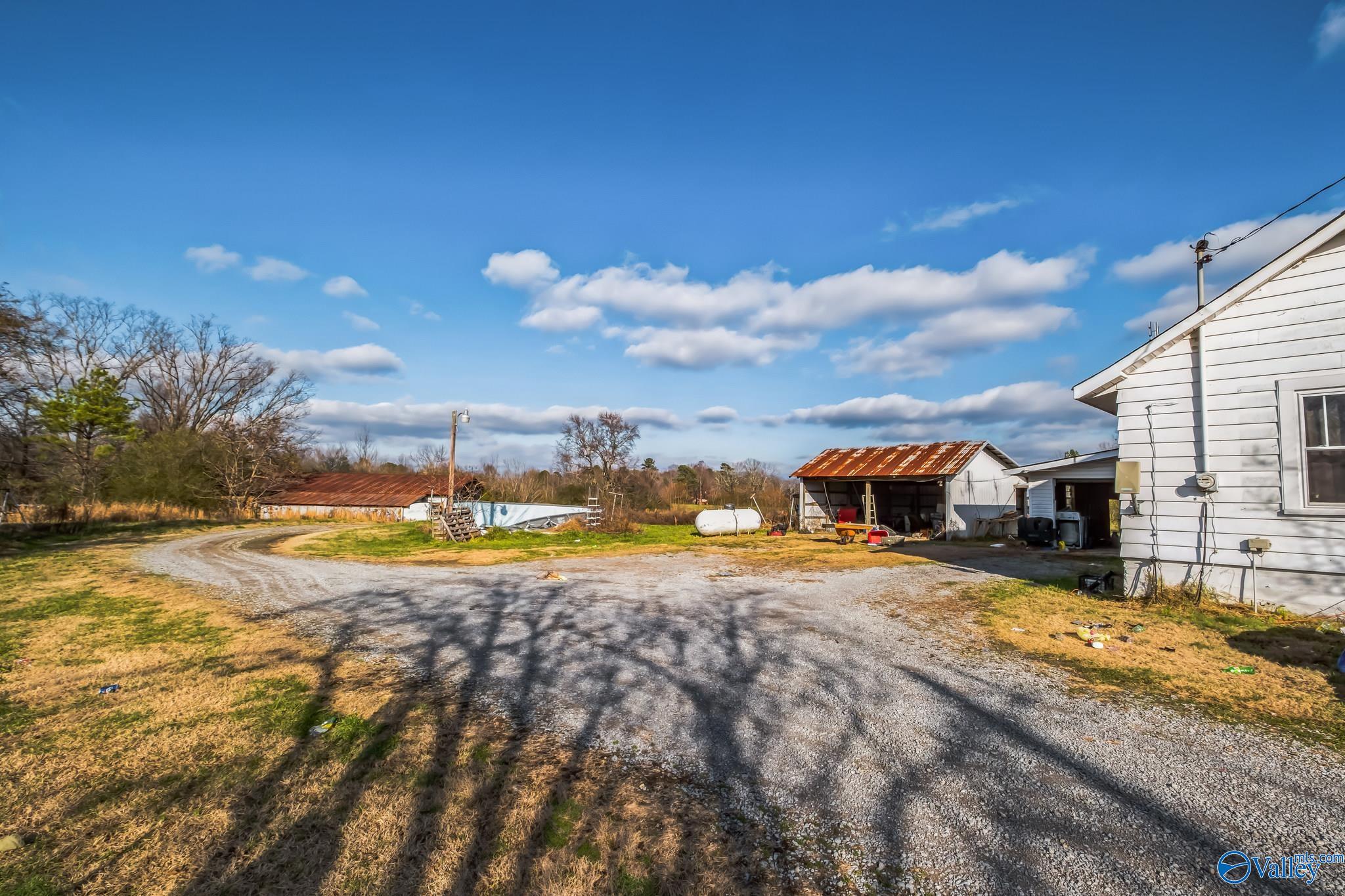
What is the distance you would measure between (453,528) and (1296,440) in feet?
70.4

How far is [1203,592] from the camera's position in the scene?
26.1 ft

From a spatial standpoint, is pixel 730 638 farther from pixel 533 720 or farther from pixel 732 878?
pixel 732 878

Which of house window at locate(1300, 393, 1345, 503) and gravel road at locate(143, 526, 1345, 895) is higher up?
house window at locate(1300, 393, 1345, 503)

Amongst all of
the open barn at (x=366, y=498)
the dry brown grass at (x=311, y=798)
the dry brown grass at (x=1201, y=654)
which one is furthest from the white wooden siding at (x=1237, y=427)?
the open barn at (x=366, y=498)

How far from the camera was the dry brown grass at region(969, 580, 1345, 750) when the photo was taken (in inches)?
182

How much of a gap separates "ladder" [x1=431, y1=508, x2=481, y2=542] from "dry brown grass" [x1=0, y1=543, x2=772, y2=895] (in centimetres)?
1524

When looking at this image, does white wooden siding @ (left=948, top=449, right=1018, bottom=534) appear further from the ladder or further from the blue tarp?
the ladder

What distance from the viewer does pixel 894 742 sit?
4090 millimetres

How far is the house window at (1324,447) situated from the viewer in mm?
7156

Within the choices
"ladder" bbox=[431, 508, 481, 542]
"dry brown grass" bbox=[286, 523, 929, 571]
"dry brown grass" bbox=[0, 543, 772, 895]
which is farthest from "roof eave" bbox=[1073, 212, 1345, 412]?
"ladder" bbox=[431, 508, 481, 542]

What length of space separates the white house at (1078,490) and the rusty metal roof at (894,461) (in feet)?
10.4

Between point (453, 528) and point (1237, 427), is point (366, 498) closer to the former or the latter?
point (453, 528)

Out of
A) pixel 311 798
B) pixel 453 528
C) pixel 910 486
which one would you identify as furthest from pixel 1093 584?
pixel 910 486

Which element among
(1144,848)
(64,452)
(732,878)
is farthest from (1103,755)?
(64,452)
